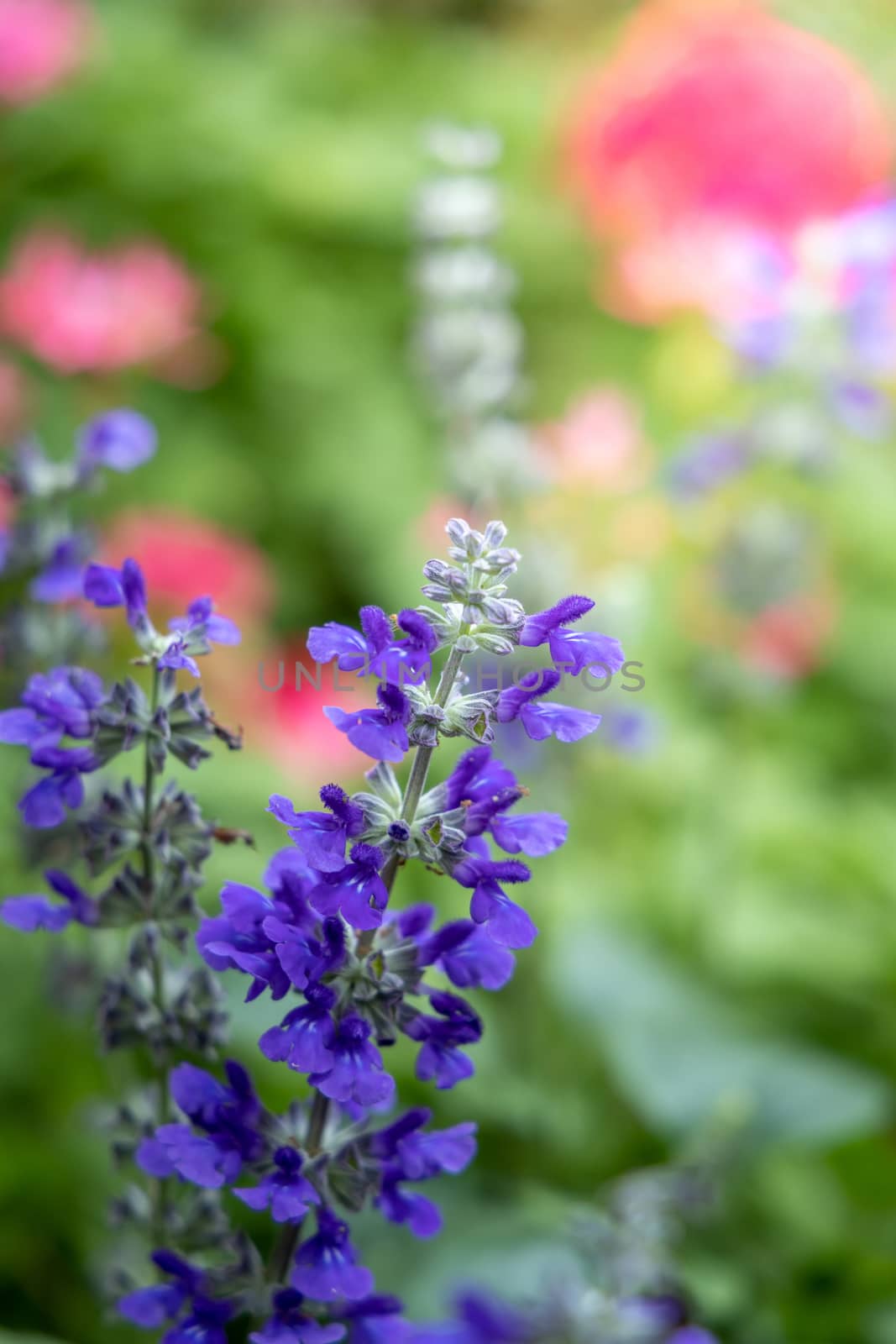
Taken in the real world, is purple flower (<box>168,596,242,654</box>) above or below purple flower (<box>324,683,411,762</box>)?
above

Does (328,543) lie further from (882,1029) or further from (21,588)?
(21,588)

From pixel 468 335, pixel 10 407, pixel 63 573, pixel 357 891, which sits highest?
pixel 10 407

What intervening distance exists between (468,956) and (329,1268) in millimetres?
232

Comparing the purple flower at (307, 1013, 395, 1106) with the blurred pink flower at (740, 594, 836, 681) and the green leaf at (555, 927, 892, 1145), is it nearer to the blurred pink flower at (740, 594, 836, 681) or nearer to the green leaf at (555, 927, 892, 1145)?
the green leaf at (555, 927, 892, 1145)

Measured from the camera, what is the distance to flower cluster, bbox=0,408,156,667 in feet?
3.96

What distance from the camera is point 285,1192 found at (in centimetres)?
83

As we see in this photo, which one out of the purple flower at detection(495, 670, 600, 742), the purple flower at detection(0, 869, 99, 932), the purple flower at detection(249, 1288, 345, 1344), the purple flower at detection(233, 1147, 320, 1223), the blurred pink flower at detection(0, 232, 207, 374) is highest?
the blurred pink flower at detection(0, 232, 207, 374)

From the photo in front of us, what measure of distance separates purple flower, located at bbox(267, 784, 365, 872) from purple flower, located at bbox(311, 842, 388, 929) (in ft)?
0.04

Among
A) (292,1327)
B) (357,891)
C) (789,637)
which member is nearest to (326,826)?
(357,891)

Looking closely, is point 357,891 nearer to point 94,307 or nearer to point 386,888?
point 386,888

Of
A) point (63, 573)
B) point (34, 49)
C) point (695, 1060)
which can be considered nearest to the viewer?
point (63, 573)

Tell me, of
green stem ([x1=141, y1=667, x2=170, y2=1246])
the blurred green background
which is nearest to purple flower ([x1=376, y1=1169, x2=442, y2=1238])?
green stem ([x1=141, y1=667, x2=170, y2=1246])

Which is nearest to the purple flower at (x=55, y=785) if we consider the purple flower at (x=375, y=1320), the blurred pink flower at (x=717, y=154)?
the purple flower at (x=375, y=1320)

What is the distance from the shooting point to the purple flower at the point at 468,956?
87 cm
